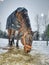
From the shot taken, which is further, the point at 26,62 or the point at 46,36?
the point at 46,36

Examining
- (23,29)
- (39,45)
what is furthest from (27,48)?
(23,29)

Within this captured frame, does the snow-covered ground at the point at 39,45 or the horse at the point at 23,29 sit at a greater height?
the horse at the point at 23,29

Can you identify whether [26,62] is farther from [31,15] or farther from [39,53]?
[31,15]

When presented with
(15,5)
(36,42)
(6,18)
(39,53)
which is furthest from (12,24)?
(39,53)

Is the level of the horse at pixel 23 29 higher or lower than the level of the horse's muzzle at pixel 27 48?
higher

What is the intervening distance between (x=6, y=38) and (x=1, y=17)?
Result: 1.29ft

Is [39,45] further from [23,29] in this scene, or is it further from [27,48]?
[23,29]

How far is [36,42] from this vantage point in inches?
97.1

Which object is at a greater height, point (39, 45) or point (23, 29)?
point (23, 29)

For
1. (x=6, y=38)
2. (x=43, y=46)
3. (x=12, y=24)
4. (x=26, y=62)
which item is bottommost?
(x=26, y=62)

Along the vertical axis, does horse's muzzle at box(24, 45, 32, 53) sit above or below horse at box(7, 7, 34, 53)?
below

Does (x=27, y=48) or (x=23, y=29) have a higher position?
(x=23, y=29)

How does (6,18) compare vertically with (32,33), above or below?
above

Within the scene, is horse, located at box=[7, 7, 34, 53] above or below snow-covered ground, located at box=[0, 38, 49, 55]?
above
